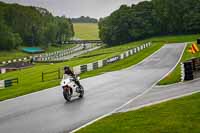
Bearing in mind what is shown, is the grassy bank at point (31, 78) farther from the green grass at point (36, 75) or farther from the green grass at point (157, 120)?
the green grass at point (157, 120)

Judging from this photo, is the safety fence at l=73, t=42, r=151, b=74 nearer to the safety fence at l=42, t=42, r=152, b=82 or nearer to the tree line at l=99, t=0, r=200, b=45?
the safety fence at l=42, t=42, r=152, b=82

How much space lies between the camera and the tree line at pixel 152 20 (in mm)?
113375

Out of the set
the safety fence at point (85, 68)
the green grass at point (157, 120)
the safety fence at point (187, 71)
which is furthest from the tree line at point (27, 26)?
the green grass at point (157, 120)

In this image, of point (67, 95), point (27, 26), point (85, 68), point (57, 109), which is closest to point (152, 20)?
point (27, 26)

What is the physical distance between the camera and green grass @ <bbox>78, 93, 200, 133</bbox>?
1214 cm

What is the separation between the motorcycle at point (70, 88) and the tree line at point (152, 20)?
9293 cm

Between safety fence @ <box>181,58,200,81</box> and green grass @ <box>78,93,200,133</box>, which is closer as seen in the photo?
green grass @ <box>78,93,200,133</box>

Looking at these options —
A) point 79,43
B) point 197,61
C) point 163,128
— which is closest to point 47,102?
point 163,128

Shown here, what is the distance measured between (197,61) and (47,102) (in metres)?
12.7

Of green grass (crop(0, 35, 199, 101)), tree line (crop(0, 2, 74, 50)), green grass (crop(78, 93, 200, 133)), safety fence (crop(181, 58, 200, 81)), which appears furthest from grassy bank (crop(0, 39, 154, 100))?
tree line (crop(0, 2, 74, 50))

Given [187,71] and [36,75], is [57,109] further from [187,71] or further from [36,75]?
[36,75]

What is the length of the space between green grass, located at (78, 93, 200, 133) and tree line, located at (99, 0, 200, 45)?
97.7 meters

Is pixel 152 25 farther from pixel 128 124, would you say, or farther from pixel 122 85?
pixel 128 124

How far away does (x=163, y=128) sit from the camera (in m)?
12.2
